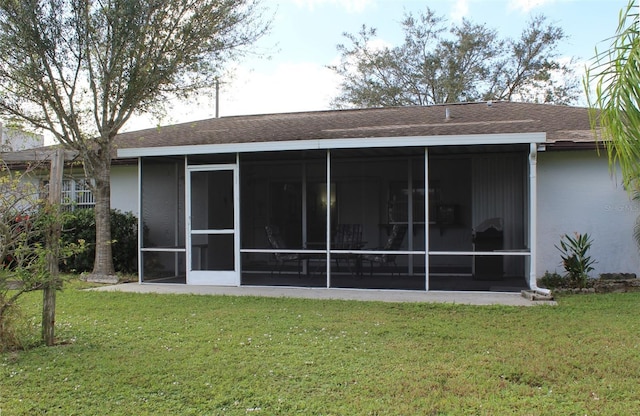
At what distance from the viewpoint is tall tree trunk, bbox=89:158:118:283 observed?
10.5 meters

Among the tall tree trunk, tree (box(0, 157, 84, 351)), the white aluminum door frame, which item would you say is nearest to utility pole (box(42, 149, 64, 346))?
tree (box(0, 157, 84, 351))

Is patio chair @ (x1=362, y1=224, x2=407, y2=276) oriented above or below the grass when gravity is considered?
above

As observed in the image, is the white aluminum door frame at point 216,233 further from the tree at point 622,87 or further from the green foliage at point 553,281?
the tree at point 622,87

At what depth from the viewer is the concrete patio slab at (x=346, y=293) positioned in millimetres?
7816

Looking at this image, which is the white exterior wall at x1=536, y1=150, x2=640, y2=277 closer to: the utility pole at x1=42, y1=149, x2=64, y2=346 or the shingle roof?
the shingle roof

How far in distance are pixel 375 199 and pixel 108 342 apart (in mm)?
7492

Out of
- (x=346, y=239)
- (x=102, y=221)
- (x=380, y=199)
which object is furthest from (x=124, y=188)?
(x=380, y=199)

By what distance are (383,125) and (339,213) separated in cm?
226

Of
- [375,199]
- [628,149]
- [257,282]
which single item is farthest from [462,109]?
[628,149]

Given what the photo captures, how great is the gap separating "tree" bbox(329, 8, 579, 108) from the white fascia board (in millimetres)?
17216

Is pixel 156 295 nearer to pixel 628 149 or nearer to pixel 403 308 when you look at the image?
pixel 403 308

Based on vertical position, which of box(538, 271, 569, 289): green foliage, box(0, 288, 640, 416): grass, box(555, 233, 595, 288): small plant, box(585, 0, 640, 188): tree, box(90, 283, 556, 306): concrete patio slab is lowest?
box(0, 288, 640, 416): grass

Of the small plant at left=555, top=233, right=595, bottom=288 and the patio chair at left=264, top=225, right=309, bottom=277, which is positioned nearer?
the small plant at left=555, top=233, right=595, bottom=288

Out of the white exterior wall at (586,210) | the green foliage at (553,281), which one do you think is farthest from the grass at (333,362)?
the white exterior wall at (586,210)
